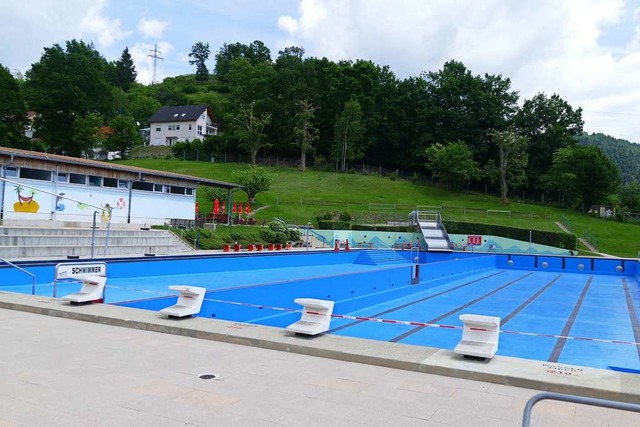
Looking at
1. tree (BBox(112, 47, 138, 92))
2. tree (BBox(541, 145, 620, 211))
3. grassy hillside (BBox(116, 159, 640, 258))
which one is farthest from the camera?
tree (BBox(112, 47, 138, 92))

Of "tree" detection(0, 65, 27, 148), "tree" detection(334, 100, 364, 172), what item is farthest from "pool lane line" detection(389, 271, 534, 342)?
"tree" detection(0, 65, 27, 148)

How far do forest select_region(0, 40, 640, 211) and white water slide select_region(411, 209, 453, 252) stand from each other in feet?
57.0

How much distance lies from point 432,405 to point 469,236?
3616cm

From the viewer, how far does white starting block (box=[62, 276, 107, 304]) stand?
29.9 feet

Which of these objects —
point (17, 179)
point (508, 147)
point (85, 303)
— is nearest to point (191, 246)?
point (17, 179)

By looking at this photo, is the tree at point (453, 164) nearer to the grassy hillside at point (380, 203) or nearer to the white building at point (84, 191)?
the grassy hillside at point (380, 203)

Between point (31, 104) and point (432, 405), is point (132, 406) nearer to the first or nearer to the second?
point (432, 405)

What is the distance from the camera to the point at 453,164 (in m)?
58.8

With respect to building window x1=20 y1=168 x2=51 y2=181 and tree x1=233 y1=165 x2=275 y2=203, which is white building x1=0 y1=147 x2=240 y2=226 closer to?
building window x1=20 y1=168 x2=51 y2=181

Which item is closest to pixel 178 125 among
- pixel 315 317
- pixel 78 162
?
pixel 78 162

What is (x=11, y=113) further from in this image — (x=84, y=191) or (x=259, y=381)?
(x=259, y=381)

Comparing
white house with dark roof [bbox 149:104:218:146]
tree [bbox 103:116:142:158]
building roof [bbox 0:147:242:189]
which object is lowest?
building roof [bbox 0:147:242:189]

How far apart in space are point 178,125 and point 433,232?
183ft

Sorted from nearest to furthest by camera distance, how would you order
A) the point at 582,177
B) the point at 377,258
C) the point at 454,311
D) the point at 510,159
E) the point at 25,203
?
the point at 454,311 → the point at 25,203 → the point at 377,258 → the point at 582,177 → the point at 510,159
